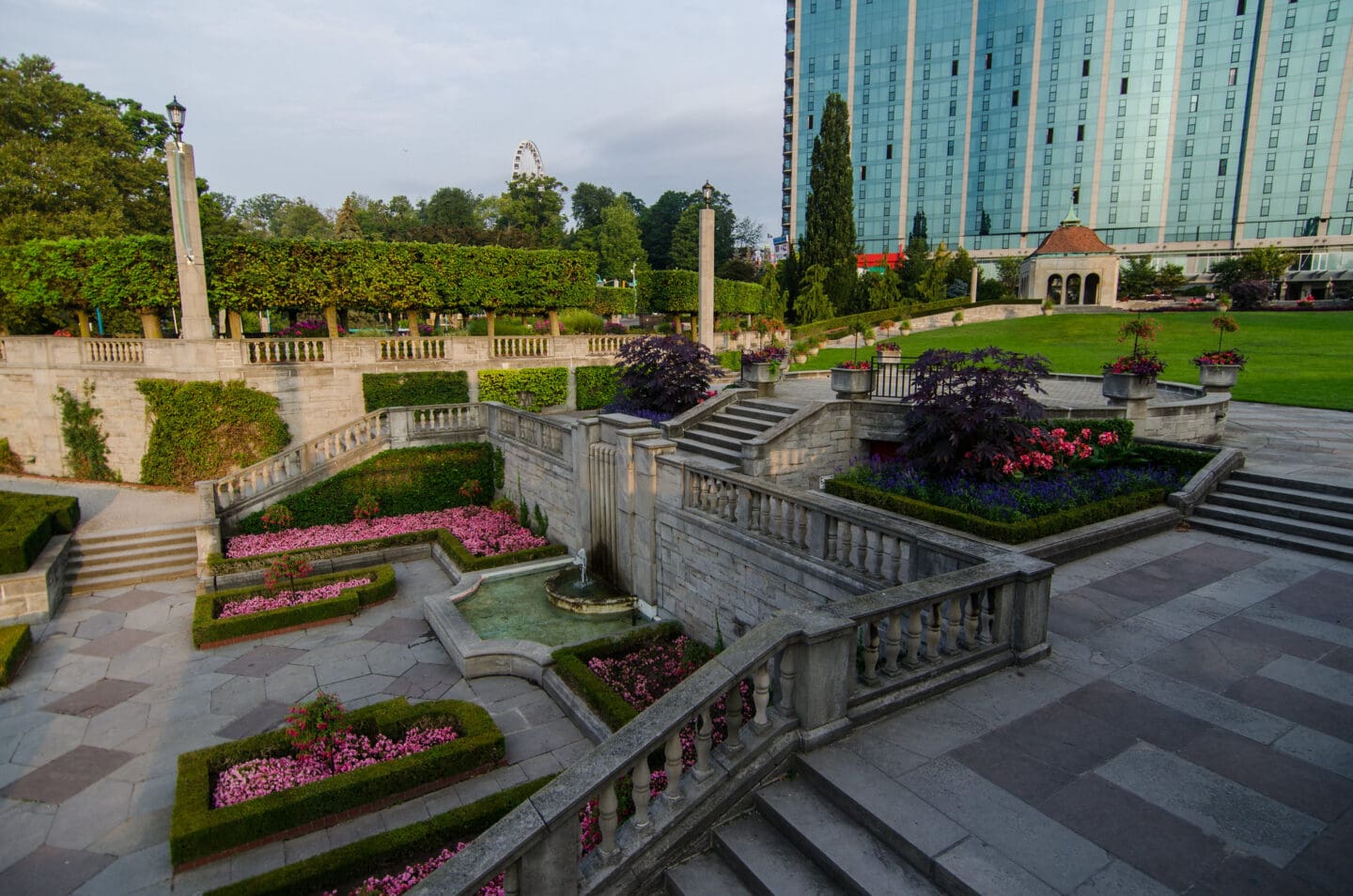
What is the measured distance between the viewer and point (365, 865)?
6.15m

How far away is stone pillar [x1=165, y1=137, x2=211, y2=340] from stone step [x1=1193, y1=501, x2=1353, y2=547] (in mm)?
23830

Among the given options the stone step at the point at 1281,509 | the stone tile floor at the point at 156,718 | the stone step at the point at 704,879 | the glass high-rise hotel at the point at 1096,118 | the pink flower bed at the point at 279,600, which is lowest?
the stone tile floor at the point at 156,718

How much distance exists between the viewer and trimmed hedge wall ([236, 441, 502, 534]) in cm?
1717

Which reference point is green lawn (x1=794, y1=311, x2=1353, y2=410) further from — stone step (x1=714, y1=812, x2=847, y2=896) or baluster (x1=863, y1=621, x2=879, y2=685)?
stone step (x1=714, y1=812, x2=847, y2=896)

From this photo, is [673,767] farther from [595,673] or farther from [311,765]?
[311,765]

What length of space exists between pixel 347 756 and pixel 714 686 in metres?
5.70

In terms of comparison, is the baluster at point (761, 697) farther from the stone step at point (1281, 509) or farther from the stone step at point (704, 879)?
the stone step at point (1281, 509)

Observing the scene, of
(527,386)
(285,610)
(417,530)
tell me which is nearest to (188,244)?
(527,386)

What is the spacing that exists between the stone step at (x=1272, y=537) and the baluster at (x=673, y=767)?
9262 millimetres

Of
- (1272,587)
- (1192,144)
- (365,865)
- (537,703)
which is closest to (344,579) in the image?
(537,703)

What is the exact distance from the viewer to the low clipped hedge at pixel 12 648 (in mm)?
10086

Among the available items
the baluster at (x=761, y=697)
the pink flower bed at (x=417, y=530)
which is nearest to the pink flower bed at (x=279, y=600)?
the pink flower bed at (x=417, y=530)

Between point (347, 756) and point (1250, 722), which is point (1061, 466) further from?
point (347, 756)

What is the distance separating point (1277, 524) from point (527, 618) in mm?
11402
